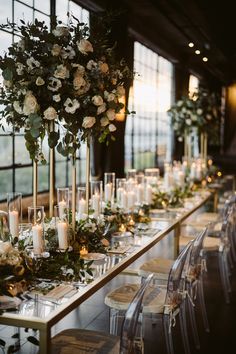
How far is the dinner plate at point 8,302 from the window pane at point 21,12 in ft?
14.2

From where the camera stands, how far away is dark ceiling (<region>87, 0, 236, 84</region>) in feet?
26.7

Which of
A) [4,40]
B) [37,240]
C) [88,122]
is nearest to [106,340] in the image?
[37,240]

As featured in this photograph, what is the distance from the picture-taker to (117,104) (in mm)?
3994

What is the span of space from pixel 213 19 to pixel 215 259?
4.51 metres

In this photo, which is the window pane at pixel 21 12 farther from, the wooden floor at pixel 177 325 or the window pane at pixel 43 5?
the wooden floor at pixel 177 325

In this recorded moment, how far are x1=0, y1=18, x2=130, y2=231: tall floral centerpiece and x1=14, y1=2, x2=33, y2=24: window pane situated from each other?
286 cm

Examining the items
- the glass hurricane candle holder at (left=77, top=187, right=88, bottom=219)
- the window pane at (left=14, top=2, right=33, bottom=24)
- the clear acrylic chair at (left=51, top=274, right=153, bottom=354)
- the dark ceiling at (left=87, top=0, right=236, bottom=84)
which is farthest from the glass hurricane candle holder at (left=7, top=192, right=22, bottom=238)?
the dark ceiling at (left=87, top=0, right=236, bottom=84)

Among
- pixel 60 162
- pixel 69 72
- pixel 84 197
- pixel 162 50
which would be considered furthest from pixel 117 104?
pixel 162 50

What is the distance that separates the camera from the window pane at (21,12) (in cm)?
651

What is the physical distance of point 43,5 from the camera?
7.14 m

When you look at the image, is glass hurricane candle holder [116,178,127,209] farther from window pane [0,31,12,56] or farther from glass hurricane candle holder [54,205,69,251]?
window pane [0,31,12,56]

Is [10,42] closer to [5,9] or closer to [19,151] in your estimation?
[5,9]

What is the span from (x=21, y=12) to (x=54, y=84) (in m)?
3.36

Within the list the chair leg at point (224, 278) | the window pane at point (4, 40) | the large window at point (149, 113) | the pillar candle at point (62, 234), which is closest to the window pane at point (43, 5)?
the window pane at point (4, 40)
